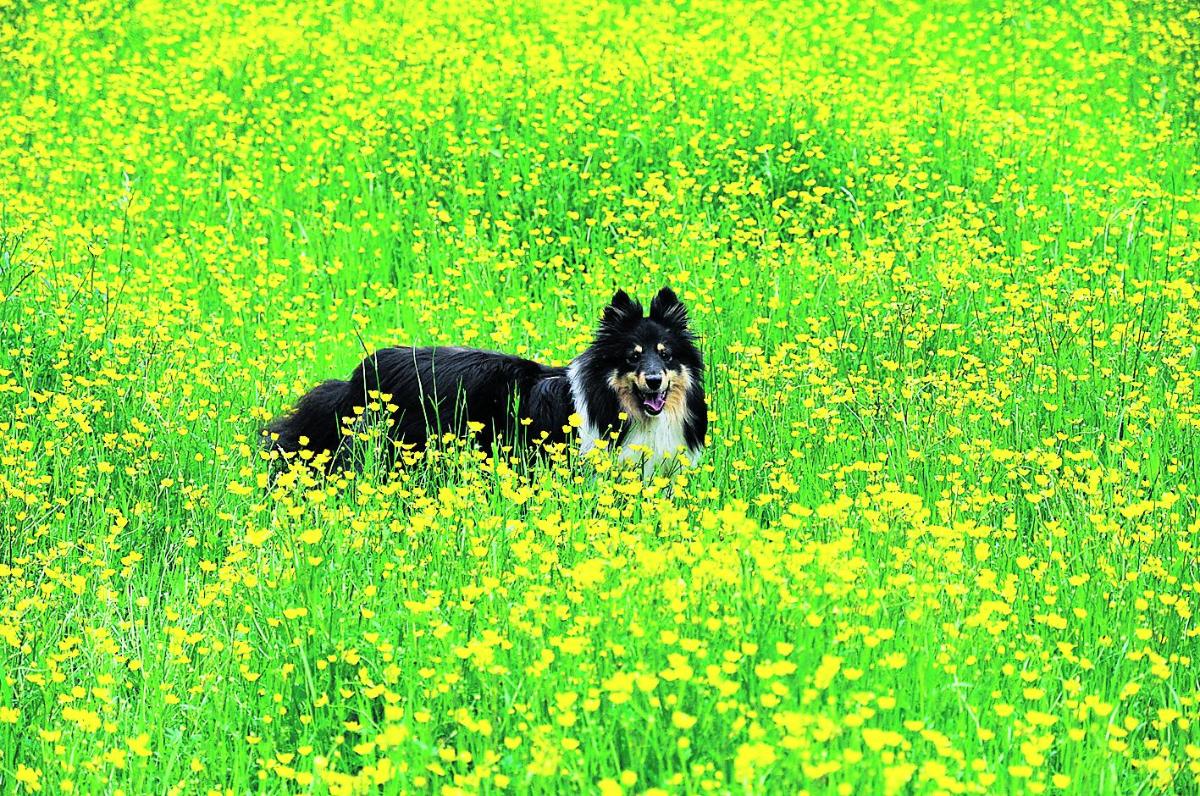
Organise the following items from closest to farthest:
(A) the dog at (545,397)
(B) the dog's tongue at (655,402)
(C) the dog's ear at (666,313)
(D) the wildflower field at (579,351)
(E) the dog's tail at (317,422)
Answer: (D) the wildflower field at (579,351), (B) the dog's tongue at (655,402), (A) the dog at (545,397), (C) the dog's ear at (666,313), (E) the dog's tail at (317,422)

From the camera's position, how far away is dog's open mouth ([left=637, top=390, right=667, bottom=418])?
18.4 ft

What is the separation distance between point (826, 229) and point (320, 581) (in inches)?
184

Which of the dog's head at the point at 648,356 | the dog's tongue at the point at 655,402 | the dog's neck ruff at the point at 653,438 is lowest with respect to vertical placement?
the dog's neck ruff at the point at 653,438

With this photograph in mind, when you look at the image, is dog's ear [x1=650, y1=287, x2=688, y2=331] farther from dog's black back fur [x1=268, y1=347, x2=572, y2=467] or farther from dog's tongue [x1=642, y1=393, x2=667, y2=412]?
dog's black back fur [x1=268, y1=347, x2=572, y2=467]

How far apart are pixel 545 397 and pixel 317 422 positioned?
3.35ft

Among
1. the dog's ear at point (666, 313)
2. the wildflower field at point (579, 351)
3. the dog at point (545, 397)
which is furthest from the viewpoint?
the dog's ear at point (666, 313)

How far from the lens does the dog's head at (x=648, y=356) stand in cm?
562

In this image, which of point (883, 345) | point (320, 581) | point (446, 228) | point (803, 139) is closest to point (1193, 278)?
point (883, 345)

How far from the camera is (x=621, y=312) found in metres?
5.81

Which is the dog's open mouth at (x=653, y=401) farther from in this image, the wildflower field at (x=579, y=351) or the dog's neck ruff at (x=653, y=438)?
the wildflower field at (x=579, y=351)

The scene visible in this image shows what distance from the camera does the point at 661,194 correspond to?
330 inches

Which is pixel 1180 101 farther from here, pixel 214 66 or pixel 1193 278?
pixel 214 66

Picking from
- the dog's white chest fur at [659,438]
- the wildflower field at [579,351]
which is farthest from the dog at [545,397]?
the wildflower field at [579,351]

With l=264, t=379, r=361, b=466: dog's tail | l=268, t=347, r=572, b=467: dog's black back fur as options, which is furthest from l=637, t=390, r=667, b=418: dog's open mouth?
l=264, t=379, r=361, b=466: dog's tail
